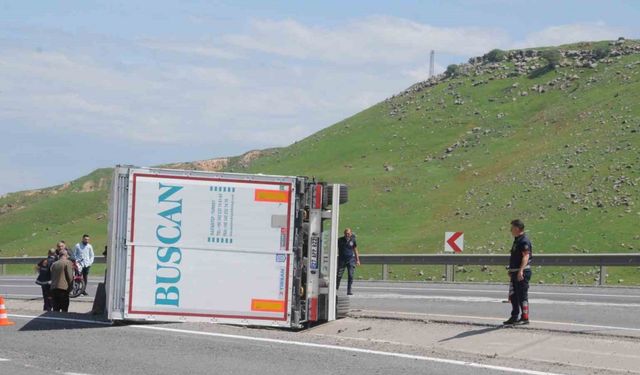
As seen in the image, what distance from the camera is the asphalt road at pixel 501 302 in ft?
54.9

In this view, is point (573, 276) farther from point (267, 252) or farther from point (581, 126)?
point (581, 126)

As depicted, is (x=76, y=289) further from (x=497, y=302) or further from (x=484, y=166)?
(x=484, y=166)

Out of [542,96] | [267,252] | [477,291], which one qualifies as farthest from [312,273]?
[542,96]

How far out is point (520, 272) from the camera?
14352 millimetres

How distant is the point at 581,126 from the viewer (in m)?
75.3

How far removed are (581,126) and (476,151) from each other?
846 cm

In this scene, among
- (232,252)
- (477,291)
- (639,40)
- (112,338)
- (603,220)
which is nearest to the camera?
(112,338)

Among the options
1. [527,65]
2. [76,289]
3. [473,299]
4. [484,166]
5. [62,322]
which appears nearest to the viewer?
[62,322]

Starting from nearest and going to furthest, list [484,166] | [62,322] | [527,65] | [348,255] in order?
[62,322], [348,255], [484,166], [527,65]

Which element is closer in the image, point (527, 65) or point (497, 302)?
point (497, 302)

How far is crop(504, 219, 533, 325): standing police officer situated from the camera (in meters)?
14.4

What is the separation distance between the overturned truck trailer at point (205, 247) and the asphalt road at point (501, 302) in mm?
3131

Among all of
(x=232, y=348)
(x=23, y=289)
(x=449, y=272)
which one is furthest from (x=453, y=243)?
(x=232, y=348)

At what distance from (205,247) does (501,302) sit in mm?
7081
